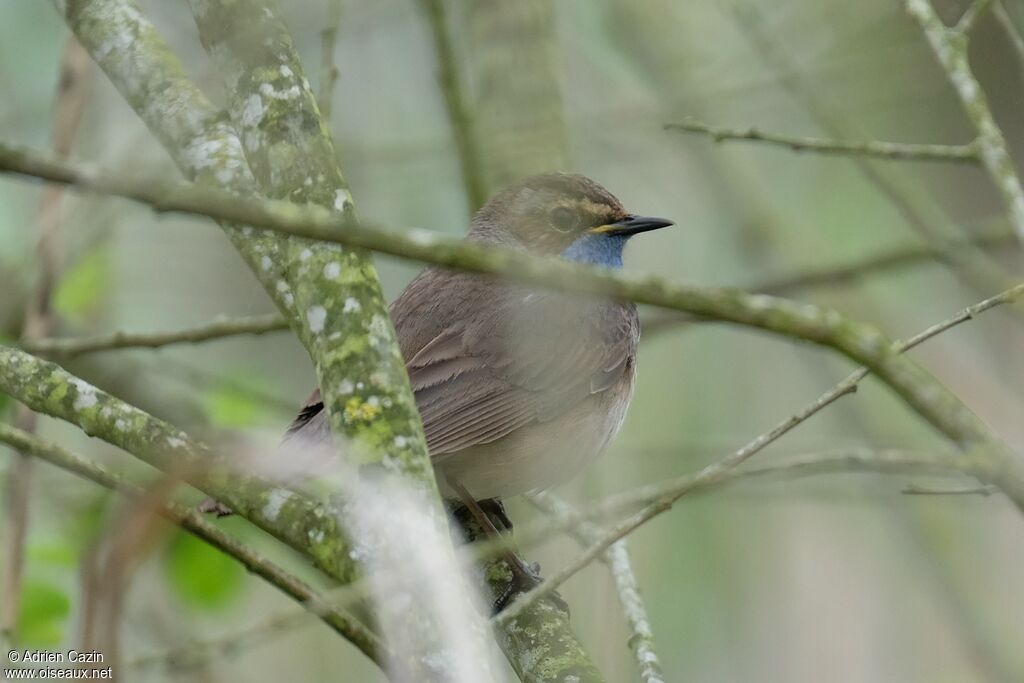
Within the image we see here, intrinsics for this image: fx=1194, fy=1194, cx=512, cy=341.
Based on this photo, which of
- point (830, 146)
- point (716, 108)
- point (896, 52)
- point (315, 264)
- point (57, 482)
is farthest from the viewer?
point (716, 108)

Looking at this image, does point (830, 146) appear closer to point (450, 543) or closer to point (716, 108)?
point (450, 543)

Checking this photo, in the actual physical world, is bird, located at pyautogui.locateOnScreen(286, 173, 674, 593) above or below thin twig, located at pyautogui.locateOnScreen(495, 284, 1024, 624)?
above

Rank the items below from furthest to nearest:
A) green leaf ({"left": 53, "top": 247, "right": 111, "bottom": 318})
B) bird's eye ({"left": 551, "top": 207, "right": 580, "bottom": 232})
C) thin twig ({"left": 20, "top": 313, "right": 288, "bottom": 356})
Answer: bird's eye ({"left": 551, "top": 207, "right": 580, "bottom": 232}) < green leaf ({"left": 53, "top": 247, "right": 111, "bottom": 318}) < thin twig ({"left": 20, "top": 313, "right": 288, "bottom": 356})

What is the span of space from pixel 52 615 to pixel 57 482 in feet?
2.32

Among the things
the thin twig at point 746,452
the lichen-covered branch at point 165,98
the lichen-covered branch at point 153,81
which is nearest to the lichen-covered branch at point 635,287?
the thin twig at point 746,452

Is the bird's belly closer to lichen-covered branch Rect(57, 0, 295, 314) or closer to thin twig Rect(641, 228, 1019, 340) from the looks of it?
thin twig Rect(641, 228, 1019, 340)

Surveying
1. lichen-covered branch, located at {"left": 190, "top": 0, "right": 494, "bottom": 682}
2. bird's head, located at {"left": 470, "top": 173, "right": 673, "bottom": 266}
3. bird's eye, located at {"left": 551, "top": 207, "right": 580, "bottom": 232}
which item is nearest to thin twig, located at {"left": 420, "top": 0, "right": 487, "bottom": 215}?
bird's head, located at {"left": 470, "top": 173, "right": 673, "bottom": 266}

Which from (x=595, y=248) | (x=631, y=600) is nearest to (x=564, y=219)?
(x=595, y=248)

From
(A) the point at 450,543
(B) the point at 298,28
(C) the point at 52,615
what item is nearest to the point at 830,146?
(A) the point at 450,543

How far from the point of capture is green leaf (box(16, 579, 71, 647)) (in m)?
4.58

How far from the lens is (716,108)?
7.56 m

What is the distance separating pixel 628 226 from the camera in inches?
250

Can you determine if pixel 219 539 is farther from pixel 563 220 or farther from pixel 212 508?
pixel 563 220

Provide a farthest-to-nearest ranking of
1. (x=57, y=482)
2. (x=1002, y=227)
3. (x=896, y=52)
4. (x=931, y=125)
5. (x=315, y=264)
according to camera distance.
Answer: (x=931, y=125), (x=896, y=52), (x=1002, y=227), (x=57, y=482), (x=315, y=264)
